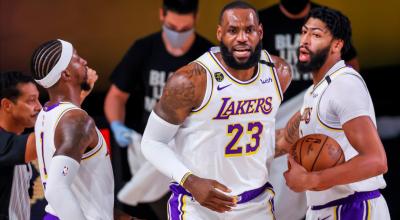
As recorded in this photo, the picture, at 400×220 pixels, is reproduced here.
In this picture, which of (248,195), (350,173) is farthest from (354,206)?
(248,195)

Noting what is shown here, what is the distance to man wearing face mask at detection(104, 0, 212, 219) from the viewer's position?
684 cm

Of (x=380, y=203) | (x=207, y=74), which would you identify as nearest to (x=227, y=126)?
(x=207, y=74)

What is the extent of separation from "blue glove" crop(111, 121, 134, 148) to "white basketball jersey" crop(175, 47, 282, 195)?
6.63ft

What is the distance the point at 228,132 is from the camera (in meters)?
4.82

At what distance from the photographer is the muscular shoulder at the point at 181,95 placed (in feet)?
15.5

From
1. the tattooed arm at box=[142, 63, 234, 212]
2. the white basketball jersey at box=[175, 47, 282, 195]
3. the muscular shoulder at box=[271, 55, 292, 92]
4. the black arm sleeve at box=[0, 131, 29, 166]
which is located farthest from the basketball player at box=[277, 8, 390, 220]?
the black arm sleeve at box=[0, 131, 29, 166]

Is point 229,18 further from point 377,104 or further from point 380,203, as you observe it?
point 377,104

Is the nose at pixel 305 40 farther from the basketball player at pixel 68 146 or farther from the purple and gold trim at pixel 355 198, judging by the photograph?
the basketball player at pixel 68 146

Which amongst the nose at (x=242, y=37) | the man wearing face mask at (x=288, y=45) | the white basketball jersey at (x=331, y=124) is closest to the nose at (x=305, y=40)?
the white basketball jersey at (x=331, y=124)

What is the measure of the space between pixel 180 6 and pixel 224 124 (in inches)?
82.0

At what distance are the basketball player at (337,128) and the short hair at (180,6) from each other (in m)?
1.66

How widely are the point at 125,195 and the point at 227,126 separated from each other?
2.50m

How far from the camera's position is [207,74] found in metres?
4.81

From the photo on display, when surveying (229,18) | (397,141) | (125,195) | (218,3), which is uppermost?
(229,18)
